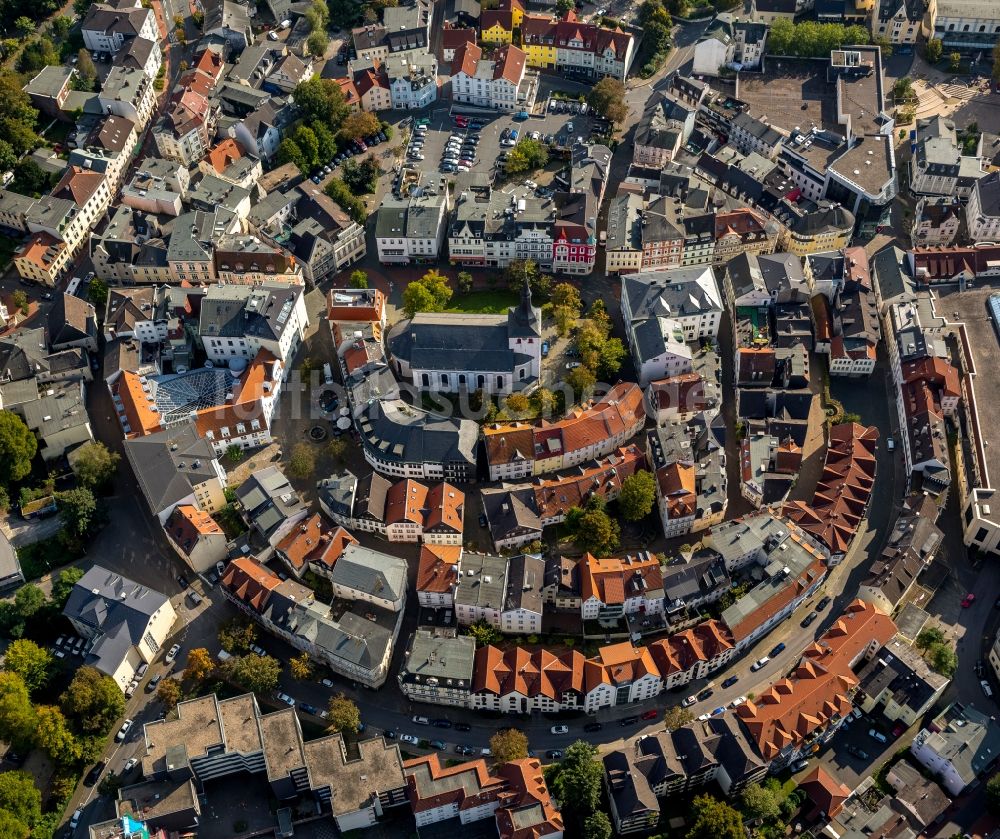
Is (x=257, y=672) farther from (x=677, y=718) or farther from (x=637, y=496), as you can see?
(x=637, y=496)

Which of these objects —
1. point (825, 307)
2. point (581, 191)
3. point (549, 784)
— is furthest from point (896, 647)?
point (581, 191)

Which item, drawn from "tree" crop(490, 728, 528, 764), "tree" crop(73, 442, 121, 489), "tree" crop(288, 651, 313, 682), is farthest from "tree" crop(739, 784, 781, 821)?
"tree" crop(73, 442, 121, 489)

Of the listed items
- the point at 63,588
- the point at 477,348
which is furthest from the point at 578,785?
the point at 63,588

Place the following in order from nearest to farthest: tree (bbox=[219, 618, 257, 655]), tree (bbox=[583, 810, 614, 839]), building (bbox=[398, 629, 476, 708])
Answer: tree (bbox=[583, 810, 614, 839]), building (bbox=[398, 629, 476, 708]), tree (bbox=[219, 618, 257, 655])

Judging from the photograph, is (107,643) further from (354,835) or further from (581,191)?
(581,191)

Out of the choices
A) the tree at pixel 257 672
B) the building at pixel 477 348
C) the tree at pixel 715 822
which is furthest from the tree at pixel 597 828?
the building at pixel 477 348

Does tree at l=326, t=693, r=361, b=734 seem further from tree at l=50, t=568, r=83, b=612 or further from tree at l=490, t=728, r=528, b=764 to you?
tree at l=50, t=568, r=83, b=612
